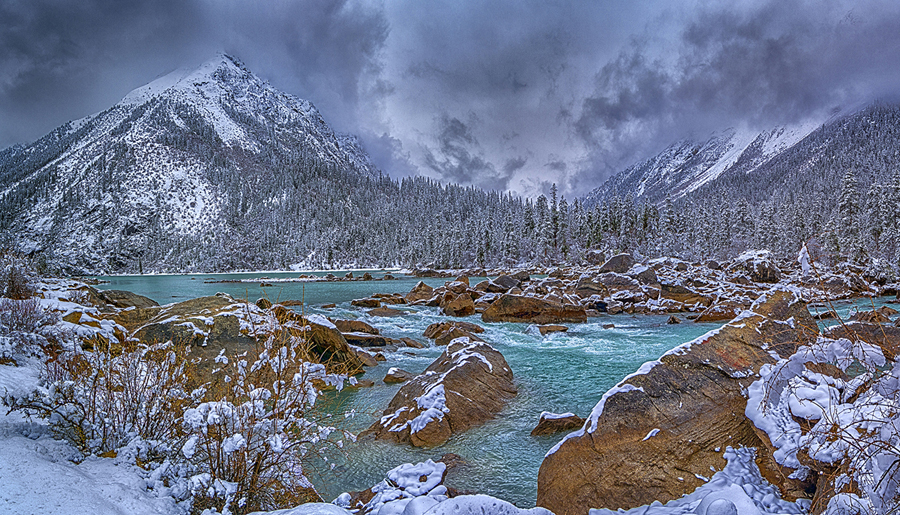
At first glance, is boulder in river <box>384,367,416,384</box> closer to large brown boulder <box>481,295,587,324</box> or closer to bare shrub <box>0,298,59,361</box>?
bare shrub <box>0,298,59,361</box>

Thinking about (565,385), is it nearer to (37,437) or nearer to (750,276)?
(37,437)

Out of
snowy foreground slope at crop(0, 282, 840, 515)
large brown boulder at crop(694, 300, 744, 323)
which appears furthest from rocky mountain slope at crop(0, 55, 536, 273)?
snowy foreground slope at crop(0, 282, 840, 515)

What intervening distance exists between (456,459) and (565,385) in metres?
5.67

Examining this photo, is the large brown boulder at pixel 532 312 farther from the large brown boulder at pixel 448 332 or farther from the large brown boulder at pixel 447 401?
the large brown boulder at pixel 447 401

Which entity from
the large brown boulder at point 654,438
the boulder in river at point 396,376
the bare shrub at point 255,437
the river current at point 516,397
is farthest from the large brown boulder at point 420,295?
the bare shrub at point 255,437

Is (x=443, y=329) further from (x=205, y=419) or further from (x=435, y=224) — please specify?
(x=435, y=224)

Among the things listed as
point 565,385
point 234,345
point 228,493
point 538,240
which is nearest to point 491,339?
point 565,385

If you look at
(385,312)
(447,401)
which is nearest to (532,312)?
(385,312)

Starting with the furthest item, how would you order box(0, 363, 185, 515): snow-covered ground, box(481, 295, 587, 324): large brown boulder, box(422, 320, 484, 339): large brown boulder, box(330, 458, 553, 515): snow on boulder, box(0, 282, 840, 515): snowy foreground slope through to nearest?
box(481, 295, 587, 324): large brown boulder < box(422, 320, 484, 339): large brown boulder < box(330, 458, 553, 515): snow on boulder < box(0, 282, 840, 515): snowy foreground slope < box(0, 363, 185, 515): snow-covered ground

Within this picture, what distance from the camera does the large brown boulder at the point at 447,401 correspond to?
8.61 meters

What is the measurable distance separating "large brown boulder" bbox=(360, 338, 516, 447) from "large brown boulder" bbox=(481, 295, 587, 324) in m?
12.3

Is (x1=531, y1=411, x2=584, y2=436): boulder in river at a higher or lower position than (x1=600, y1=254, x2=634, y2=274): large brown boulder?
lower

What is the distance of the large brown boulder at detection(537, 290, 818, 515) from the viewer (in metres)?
5.42

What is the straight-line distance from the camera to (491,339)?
1886 cm
